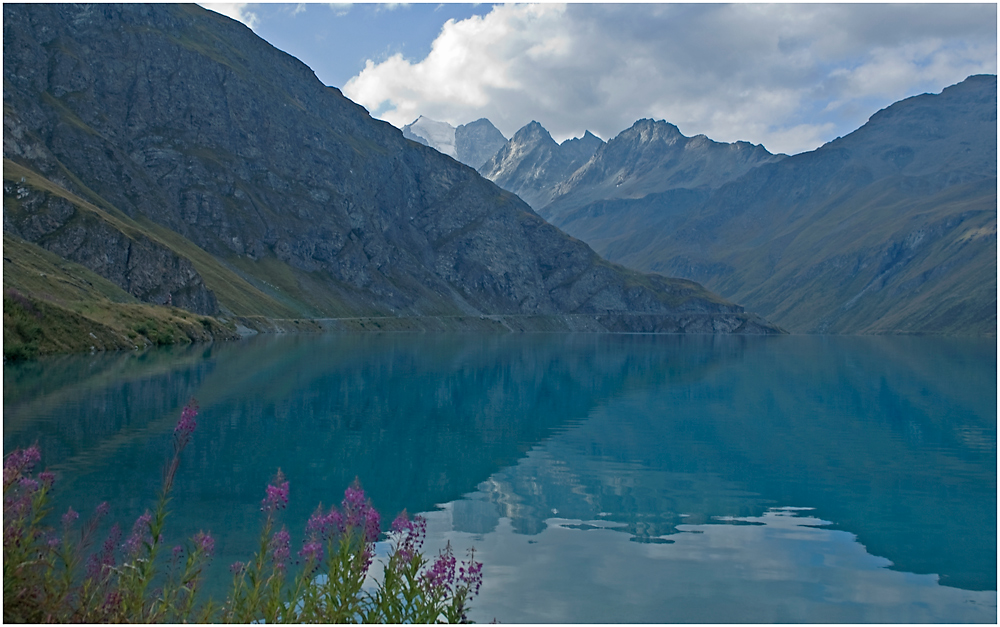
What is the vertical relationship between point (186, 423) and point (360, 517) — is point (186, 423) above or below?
above

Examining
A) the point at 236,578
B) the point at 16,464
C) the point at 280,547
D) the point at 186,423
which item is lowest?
the point at 236,578

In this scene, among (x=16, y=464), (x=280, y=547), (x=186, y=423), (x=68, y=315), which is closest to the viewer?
(x=186, y=423)

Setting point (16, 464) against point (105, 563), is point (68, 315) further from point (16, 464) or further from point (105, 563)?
point (105, 563)

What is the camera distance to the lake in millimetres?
19531

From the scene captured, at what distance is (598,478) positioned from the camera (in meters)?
32.1

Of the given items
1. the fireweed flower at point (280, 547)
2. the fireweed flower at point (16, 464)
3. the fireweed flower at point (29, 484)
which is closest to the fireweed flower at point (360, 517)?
the fireweed flower at point (280, 547)

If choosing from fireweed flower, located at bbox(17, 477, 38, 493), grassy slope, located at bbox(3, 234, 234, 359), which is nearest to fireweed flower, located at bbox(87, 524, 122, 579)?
fireweed flower, located at bbox(17, 477, 38, 493)

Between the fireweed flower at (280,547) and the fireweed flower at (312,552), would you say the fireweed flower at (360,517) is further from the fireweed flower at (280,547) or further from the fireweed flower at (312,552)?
the fireweed flower at (280,547)

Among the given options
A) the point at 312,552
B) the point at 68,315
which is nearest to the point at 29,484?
the point at 312,552

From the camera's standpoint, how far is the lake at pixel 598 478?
19531mm

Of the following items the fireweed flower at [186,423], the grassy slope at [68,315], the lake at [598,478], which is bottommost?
the lake at [598,478]

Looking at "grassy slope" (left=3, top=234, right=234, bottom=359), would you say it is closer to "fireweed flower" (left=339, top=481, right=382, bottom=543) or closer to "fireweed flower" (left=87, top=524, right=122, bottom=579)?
"fireweed flower" (left=87, top=524, right=122, bottom=579)

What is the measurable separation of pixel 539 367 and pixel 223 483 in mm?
68463

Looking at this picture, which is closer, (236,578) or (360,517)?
(360,517)
